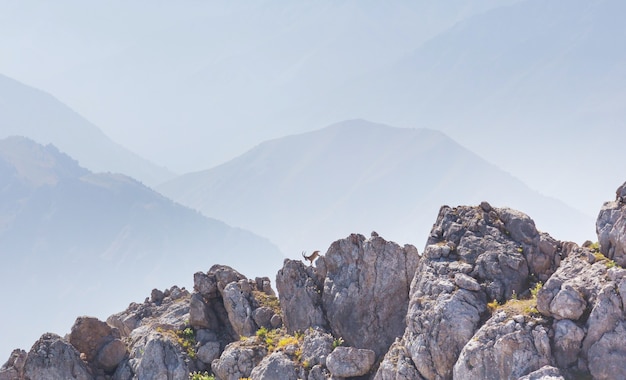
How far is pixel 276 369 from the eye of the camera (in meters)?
39.8

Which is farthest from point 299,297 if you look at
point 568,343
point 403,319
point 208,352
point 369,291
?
point 568,343

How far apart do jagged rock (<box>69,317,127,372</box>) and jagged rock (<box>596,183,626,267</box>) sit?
29066 mm

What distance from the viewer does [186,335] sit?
48469 millimetres

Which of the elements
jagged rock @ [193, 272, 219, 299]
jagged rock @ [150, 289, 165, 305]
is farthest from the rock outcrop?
jagged rock @ [150, 289, 165, 305]

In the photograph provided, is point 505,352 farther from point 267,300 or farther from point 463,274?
point 267,300

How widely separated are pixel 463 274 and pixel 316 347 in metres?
9.08

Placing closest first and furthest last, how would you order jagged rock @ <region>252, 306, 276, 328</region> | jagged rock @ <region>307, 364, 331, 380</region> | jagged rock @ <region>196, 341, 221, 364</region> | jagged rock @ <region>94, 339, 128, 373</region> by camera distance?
jagged rock @ <region>307, 364, 331, 380</region>
jagged rock @ <region>94, 339, 128, 373</region>
jagged rock @ <region>196, 341, 221, 364</region>
jagged rock @ <region>252, 306, 276, 328</region>

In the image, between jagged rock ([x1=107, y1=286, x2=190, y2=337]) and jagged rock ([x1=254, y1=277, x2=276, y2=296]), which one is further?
jagged rock ([x1=107, y1=286, x2=190, y2=337])

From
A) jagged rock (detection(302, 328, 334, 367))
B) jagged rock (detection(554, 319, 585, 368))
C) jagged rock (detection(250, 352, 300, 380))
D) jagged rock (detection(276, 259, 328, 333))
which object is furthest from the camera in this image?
jagged rock (detection(276, 259, 328, 333))

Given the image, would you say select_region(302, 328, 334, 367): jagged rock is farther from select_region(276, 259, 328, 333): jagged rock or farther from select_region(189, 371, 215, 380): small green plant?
select_region(189, 371, 215, 380): small green plant

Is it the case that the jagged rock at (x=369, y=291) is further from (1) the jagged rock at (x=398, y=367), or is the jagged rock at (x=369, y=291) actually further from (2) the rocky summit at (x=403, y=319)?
(1) the jagged rock at (x=398, y=367)

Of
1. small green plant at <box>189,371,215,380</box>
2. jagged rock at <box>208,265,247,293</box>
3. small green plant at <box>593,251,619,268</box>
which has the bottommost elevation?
small green plant at <box>189,371,215,380</box>

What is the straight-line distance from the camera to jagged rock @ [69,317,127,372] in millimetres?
46469

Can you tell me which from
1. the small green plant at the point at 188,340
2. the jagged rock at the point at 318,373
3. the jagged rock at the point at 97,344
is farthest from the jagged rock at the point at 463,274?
the jagged rock at the point at 97,344
